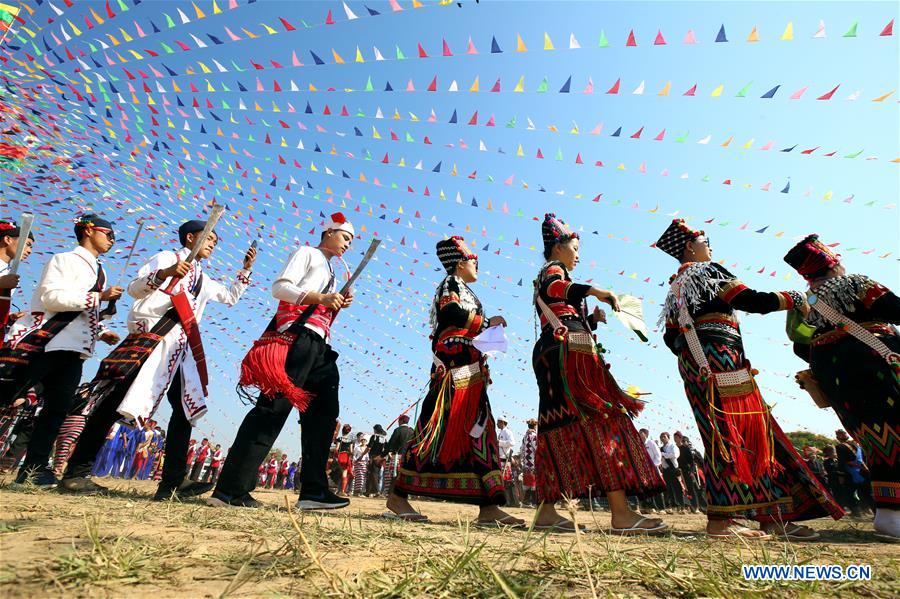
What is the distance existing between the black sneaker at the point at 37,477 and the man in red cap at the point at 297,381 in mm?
1499

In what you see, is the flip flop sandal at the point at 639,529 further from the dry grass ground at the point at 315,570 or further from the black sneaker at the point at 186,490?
the black sneaker at the point at 186,490

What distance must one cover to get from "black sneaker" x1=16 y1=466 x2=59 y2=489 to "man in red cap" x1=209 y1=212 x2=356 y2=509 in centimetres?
150

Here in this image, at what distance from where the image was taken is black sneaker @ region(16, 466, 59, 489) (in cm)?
332

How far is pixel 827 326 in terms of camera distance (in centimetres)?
328

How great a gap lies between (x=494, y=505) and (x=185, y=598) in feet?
8.85

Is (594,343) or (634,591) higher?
(594,343)

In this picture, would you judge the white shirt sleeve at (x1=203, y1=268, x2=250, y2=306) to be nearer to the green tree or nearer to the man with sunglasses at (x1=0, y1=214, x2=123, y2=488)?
the man with sunglasses at (x1=0, y1=214, x2=123, y2=488)

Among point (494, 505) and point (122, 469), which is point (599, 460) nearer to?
point (494, 505)

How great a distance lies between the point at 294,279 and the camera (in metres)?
3.42

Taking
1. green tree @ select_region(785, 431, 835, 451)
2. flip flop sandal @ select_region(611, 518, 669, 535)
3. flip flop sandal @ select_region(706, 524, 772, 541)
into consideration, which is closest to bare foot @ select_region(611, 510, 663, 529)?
flip flop sandal @ select_region(611, 518, 669, 535)

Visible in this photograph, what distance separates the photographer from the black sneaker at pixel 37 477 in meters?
3.32

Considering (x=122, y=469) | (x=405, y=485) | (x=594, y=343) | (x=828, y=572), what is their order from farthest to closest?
1. (x=122, y=469)
2. (x=405, y=485)
3. (x=594, y=343)
4. (x=828, y=572)

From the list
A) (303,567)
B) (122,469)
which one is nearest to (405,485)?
(303,567)

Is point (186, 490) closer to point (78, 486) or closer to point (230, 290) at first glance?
point (78, 486)
